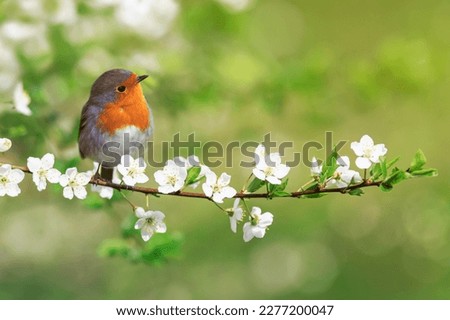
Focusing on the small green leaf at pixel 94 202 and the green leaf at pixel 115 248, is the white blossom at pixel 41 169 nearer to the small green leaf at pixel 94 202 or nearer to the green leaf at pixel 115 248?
the small green leaf at pixel 94 202

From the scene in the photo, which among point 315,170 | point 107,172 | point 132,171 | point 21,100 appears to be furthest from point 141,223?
point 107,172

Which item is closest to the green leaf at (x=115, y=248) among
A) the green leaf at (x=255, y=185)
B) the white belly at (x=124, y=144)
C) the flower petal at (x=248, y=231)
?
the white belly at (x=124, y=144)

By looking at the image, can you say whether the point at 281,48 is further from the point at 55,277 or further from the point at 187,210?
the point at 55,277

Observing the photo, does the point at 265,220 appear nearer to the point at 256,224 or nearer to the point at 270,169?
the point at 256,224

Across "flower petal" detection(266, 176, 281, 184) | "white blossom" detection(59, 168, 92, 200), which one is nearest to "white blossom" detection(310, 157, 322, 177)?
"flower petal" detection(266, 176, 281, 184)

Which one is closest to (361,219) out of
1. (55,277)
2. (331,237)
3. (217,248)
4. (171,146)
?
(331,237)
